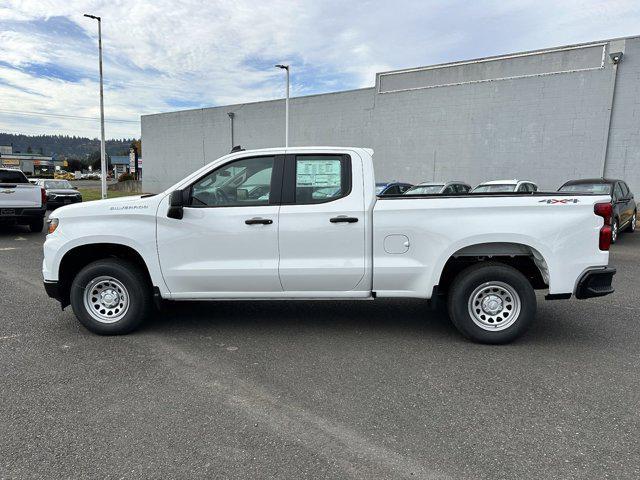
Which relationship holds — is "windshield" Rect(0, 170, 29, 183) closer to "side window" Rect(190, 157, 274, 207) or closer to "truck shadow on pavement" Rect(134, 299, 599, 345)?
"truck shadow on pavement" Rect(134, 299, 599, 345)

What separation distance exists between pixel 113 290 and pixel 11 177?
10677mm

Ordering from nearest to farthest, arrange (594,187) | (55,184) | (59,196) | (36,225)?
(594,187) → (36,225) → (59,196) → (55,184)

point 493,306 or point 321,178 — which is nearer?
point 493,306

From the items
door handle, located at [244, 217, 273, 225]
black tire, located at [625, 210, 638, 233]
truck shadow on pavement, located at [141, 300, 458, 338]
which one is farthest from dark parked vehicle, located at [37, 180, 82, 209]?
black tire, located at [625, 210, 638, 233]

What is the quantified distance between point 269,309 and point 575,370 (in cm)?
346

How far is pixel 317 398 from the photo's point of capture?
3666mm

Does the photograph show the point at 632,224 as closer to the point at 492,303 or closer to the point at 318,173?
the point at 492,303

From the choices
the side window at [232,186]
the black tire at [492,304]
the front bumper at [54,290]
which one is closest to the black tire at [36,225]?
the front bumper at [54,290]

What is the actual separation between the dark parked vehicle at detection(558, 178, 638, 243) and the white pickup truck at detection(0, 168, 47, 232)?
46.5ft

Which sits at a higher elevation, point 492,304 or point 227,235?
point 227,235

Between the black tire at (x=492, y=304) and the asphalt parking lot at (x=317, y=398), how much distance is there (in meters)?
0.17

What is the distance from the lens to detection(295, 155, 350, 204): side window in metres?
4.85

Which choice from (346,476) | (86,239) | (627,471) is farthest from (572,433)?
(86,239)

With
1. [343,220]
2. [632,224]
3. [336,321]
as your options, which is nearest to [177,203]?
[343,220]
